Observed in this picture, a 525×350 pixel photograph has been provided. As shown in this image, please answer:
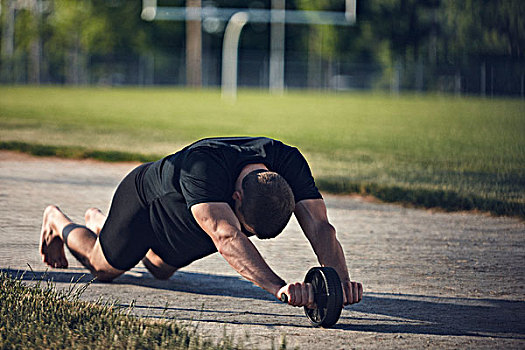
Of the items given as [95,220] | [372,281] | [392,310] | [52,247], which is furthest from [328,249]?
[52,247]

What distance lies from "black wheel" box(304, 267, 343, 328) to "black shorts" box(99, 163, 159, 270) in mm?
1168

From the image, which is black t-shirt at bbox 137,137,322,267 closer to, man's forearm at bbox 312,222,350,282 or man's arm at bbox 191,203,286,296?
man's arm at bbox 191,203,286,296

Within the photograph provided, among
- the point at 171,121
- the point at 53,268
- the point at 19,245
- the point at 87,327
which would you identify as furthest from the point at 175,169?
the point at 171,121

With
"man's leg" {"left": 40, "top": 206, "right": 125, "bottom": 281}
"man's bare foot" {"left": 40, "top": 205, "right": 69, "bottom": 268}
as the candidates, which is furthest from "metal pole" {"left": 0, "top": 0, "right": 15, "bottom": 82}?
"man's bare foot" {"left": 40, "top": 205, "right": 69, "bottom": 268}

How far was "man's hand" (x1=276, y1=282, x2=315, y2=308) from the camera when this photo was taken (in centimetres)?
374

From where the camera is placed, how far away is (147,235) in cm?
471

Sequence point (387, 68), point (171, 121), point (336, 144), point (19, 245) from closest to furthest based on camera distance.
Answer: point (19, 245) < point (336, 144) < point (171, 121) < point (387, 68)

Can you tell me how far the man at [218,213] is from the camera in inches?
151

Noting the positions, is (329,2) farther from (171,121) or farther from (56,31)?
(171,121)

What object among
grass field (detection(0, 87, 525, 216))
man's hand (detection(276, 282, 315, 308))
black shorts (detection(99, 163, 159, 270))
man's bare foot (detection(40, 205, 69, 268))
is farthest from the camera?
grass field (detection(0, 87, 525, 216))

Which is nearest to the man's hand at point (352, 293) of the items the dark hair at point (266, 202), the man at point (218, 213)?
the man at point (218, 213)

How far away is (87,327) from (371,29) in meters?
56.2

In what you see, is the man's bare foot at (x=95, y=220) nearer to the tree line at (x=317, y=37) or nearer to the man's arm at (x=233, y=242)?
the man's arm at (x=233, y=242)

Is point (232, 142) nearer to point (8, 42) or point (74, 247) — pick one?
point (74, 247)
